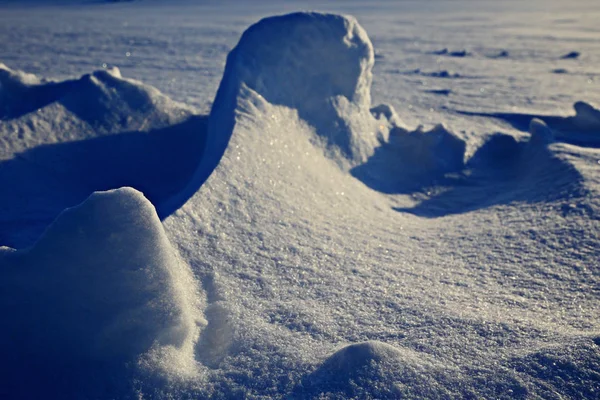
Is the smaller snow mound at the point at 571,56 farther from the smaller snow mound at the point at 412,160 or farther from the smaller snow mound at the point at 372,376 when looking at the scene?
the smaller snow mound at the point at 372,376

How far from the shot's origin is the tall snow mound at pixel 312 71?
3.66 m

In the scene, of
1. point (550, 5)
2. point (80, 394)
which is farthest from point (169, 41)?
point (550, 5)

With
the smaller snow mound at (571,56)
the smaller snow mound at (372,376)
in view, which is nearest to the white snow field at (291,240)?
the smaller snow mound at (372,376)

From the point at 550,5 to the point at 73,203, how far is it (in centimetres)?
1876

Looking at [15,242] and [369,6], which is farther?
[369,6]

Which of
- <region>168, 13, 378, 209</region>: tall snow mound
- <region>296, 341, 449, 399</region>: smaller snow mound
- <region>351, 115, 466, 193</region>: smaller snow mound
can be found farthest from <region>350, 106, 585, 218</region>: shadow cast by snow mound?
<region>296, 341, 449, 399</region>: smaller snow mound

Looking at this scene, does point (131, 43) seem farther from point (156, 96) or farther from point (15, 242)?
point (15, 242)

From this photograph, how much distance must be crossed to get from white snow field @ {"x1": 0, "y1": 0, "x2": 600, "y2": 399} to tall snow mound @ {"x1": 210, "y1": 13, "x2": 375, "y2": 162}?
15mm

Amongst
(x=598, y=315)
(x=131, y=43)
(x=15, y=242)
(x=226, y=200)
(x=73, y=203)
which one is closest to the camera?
(x=598, y=315)

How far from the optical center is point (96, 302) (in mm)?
1700

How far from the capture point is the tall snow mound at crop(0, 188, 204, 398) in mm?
1592

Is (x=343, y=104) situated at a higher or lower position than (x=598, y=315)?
higher

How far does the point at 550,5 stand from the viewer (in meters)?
17.8

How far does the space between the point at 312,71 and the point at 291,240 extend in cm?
187
